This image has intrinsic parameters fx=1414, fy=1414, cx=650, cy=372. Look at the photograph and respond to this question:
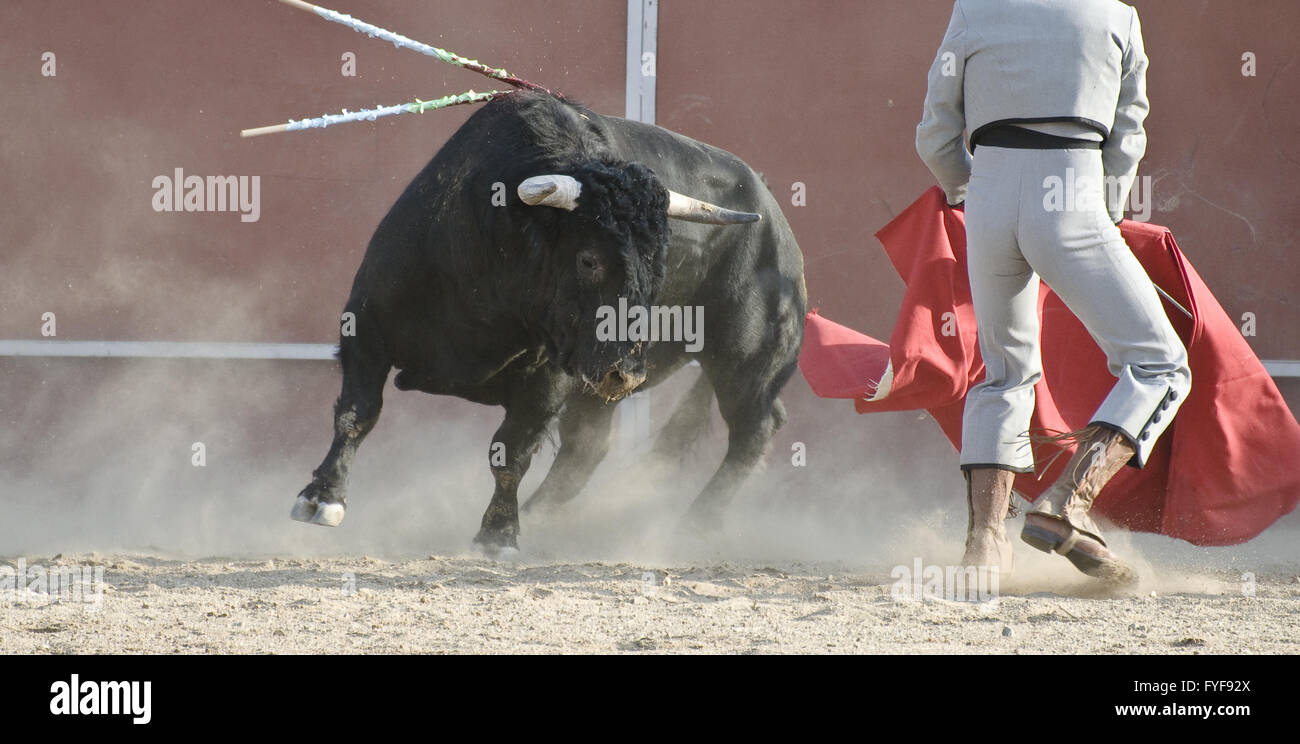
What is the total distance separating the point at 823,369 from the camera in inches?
209

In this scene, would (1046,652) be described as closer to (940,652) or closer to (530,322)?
(940,652)

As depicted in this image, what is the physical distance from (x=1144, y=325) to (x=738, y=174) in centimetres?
283

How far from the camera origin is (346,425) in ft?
17.4

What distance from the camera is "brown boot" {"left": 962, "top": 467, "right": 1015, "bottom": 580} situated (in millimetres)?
4312

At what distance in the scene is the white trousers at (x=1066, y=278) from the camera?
4.11 meters

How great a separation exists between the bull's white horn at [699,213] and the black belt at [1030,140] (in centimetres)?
151

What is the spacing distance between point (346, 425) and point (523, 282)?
855 mm

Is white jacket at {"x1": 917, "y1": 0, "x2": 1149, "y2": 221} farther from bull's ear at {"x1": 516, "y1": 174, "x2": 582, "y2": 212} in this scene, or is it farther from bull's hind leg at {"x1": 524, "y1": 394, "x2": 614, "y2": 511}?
bull's hind leg at {"x1": 524, "y1": 394, "x2": 614, "y2": 511}

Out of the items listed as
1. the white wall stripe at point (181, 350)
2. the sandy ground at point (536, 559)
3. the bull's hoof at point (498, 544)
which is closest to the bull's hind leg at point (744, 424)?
the sandy ground at point (536, 559)

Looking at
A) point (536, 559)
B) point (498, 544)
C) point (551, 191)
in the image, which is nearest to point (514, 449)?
point (498, 544)

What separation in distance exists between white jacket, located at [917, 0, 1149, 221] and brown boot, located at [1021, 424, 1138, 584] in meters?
0.73

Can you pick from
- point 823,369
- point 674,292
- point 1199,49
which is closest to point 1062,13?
point 823,369

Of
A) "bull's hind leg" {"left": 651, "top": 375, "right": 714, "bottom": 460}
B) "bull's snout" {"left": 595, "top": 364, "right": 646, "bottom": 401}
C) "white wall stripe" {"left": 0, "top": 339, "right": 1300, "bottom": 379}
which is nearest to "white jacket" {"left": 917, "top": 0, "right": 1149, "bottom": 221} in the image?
"bull's snout" {"left": 595, "top": 364, "right": 646, "bottom": 401}

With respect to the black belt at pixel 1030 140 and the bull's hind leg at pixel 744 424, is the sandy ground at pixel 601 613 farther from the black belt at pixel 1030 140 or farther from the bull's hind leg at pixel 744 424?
the bull's hind leg at pixel 744 424
